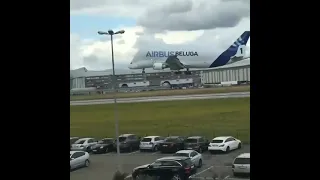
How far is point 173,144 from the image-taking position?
2.16 meters

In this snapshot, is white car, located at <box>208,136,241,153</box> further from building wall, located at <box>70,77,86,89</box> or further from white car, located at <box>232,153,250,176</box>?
building wall, located at <box>70,77,86,89</box>

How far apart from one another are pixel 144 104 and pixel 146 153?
0.31 m

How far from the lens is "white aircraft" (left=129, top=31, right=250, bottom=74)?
2.08 m

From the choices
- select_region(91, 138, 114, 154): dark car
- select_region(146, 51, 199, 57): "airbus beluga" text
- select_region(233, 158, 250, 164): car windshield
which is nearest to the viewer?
select_region(233, 158, 250, 164): car windshield

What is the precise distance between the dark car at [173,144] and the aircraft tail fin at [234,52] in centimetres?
50

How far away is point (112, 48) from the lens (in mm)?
2148

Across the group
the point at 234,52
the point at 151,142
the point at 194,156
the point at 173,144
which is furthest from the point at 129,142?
the point at 234,52

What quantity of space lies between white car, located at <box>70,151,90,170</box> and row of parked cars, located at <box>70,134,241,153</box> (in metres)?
0.03

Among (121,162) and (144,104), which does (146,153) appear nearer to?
(121,162)

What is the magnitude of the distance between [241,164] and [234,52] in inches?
25.6

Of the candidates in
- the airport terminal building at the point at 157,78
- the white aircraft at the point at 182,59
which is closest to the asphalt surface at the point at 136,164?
the airport terminal building at the point at 157,78

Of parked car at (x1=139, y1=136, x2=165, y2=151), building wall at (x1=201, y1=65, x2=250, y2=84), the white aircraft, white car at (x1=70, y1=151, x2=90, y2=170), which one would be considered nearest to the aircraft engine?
the white aircraft

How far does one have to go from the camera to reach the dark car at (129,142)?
7.11 feet
